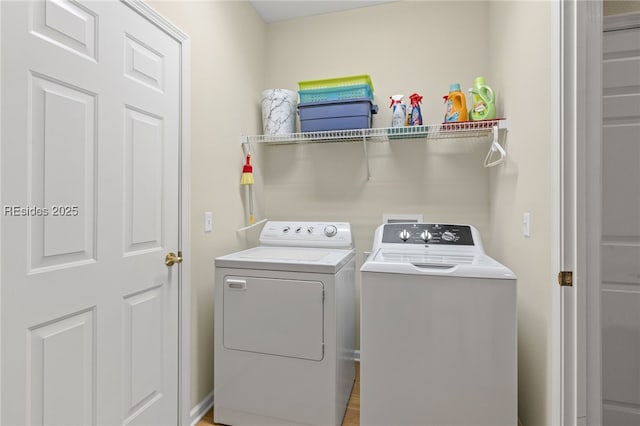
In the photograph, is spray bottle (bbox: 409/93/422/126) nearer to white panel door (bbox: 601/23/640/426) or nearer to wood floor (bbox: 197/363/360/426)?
white panel door (bbox: 601/23/640/426)

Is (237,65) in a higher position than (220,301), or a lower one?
higher

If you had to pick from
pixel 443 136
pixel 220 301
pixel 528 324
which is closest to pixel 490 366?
pixel 528 324

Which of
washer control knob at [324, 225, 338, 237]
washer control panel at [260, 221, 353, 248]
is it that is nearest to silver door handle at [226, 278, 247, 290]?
washer control panel at [260, 221, 353, 248]

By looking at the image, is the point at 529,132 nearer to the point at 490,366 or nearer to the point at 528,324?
the point at 528,324

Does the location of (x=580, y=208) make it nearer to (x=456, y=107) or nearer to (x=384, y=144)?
(x=456, y=107)

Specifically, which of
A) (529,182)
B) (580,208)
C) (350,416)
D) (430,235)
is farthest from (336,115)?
(350,416)

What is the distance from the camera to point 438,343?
143cm

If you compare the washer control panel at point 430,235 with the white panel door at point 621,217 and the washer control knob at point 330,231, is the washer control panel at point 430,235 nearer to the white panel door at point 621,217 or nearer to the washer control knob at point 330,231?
the washer control knob at point 330,231

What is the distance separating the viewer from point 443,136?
2.28 metres

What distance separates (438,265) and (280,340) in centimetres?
88

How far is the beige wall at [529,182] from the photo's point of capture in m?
1.31

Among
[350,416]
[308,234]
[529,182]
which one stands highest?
[529,182]

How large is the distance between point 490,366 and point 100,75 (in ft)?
6.41

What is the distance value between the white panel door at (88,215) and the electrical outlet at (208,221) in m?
0.24
